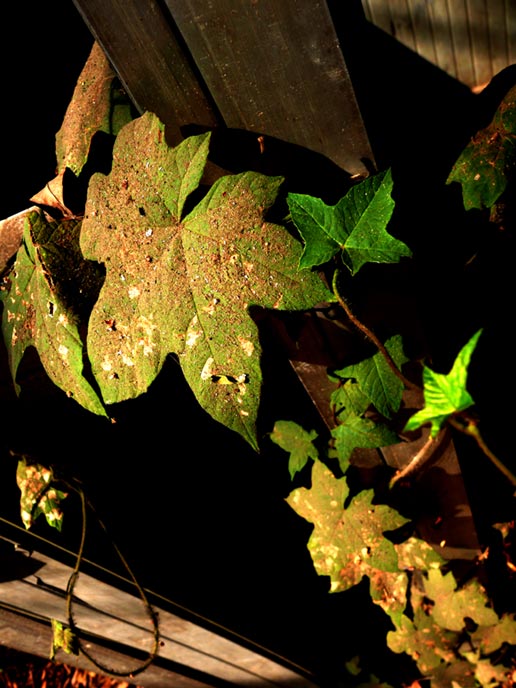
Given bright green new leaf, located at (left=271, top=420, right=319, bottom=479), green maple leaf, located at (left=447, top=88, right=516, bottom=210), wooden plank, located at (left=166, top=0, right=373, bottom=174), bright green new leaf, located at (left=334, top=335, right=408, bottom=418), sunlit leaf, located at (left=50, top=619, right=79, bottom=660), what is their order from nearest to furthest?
1. wooden plank, located at (left=166, top=0, right=373, bottom=174)
2. green maple leaf, located at (left=447, top=88, right=516, bottom=210)
3. bright green new leaf, located at (left=334, top=335, right=408, bottom=418)
4. bright green new leaf, located at (left=271, top=420, right=319, bottom=479)
5. sunlit leaf, located at (left=50, top=619, right=79, bottom=660)

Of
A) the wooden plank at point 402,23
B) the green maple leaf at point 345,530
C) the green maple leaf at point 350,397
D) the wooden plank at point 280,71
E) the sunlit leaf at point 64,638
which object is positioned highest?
the wooden plank at point 280,71

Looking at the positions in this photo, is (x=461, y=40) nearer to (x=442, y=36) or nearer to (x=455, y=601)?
(x=442, y=36)

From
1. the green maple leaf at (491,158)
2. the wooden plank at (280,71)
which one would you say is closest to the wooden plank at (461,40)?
the green maple leaf at (491,158)

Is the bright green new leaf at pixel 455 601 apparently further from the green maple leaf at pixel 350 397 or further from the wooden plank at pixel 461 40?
the wooden plank at pixel 461 40

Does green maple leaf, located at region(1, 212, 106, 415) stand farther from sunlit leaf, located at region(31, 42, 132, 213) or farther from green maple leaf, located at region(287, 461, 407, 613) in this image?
green maple leaf, located at region(287, 461, 407, 613)

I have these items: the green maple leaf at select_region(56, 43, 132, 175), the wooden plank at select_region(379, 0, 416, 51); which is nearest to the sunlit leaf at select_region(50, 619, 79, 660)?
the green maple leaf at select_region(56, 43, 132, 175)

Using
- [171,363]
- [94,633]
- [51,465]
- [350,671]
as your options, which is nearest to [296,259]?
[171,363]
